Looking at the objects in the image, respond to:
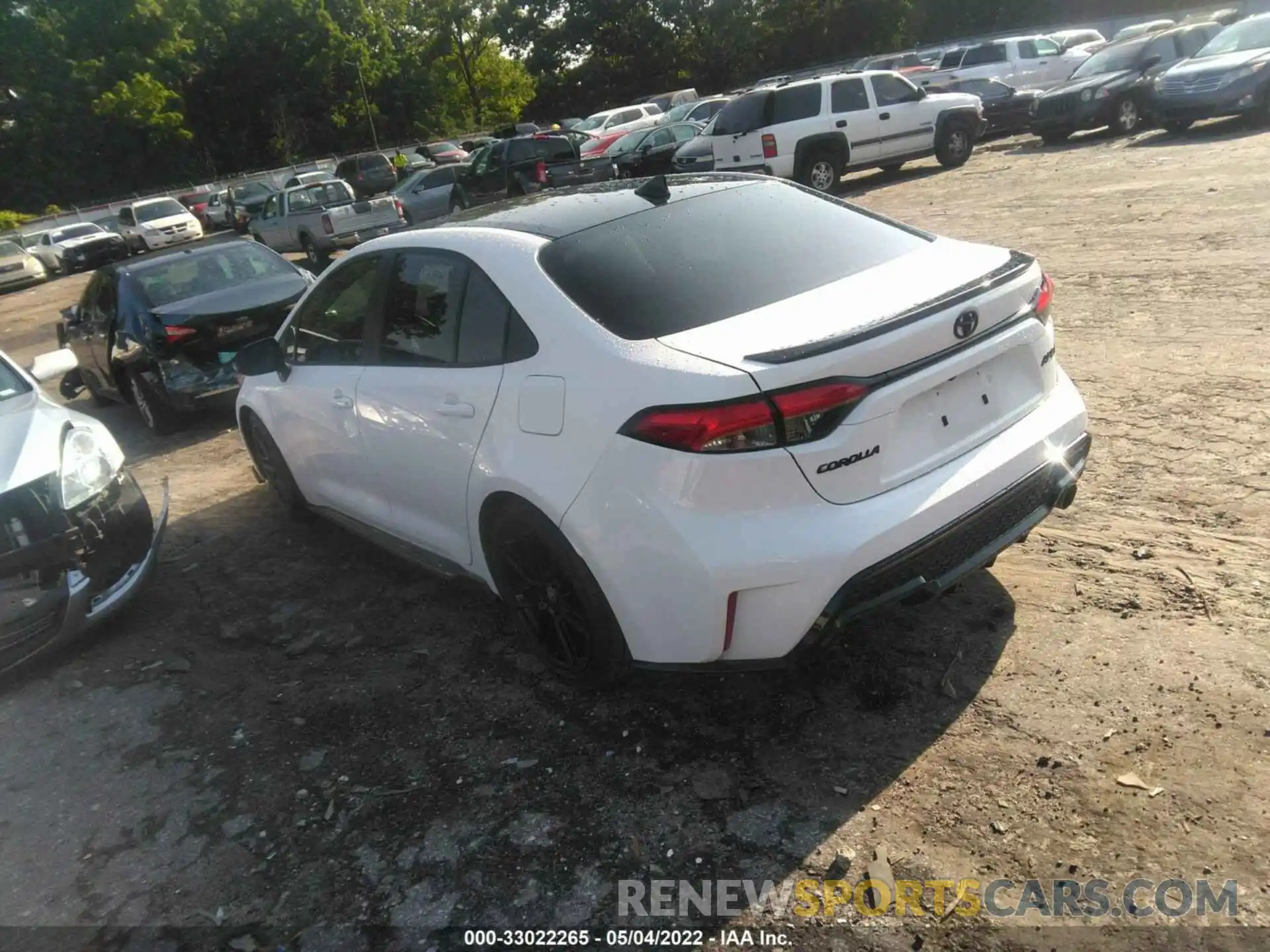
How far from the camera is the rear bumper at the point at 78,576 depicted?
4047 millimetres

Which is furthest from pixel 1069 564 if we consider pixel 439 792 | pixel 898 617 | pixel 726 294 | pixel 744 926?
pixel 439 792

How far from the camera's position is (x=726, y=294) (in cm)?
322

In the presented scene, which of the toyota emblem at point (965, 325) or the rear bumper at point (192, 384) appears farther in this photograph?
the rear bumper at point (192, 384)

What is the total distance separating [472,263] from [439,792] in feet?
6.19

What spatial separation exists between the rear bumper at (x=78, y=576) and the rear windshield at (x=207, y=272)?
4.06 m

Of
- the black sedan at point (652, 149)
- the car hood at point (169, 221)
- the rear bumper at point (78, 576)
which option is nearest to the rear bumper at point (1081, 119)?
the black sedan at point (652, 149)

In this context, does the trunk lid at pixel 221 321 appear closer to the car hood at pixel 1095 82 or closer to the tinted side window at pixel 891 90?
the tinted side window at pixel 891 90

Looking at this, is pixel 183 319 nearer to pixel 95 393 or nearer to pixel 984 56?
pixel 95 393

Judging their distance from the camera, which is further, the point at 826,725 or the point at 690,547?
the point at 826,725

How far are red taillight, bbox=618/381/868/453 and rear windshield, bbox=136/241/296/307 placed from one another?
6.84 meters

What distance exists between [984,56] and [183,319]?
2140cm

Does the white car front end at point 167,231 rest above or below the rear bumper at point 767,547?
below

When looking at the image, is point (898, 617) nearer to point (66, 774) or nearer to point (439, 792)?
point (439, 792)

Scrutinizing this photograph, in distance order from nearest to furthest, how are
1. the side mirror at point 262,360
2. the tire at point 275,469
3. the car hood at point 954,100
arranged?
the side mirror at point 262,360 → the tire at point 275,469 → the car hood at point 954,100
